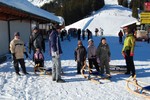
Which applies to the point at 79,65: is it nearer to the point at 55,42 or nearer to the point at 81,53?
the point at 81,53

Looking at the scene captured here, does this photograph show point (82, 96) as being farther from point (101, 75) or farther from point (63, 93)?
point (101, 75)

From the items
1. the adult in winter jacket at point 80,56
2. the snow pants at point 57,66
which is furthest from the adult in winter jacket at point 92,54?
the snow pants at point 57,66

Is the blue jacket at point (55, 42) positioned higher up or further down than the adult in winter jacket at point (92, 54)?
higher up

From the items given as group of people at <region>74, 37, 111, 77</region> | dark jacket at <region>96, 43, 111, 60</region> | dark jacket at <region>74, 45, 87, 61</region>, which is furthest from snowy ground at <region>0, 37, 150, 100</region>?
dark jacket at <region>96, 43, 111, 60</region>

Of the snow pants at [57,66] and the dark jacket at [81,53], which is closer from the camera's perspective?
the snow pants at [57,66]

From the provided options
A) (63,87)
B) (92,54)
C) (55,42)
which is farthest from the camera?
(92,54)

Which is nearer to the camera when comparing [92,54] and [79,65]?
[79,65]

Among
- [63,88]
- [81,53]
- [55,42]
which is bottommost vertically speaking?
[63,88]

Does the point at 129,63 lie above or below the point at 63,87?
above

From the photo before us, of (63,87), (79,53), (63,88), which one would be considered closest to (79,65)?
(79,53)

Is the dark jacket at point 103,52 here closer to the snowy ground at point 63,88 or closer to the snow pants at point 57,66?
the snowy ground at point 63,88

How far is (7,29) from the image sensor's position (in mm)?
20609

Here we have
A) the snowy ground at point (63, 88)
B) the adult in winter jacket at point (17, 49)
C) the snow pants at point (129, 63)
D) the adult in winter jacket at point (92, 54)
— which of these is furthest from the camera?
the adult in winter jacket at point (92, 54)

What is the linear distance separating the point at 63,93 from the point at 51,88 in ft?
2.58
